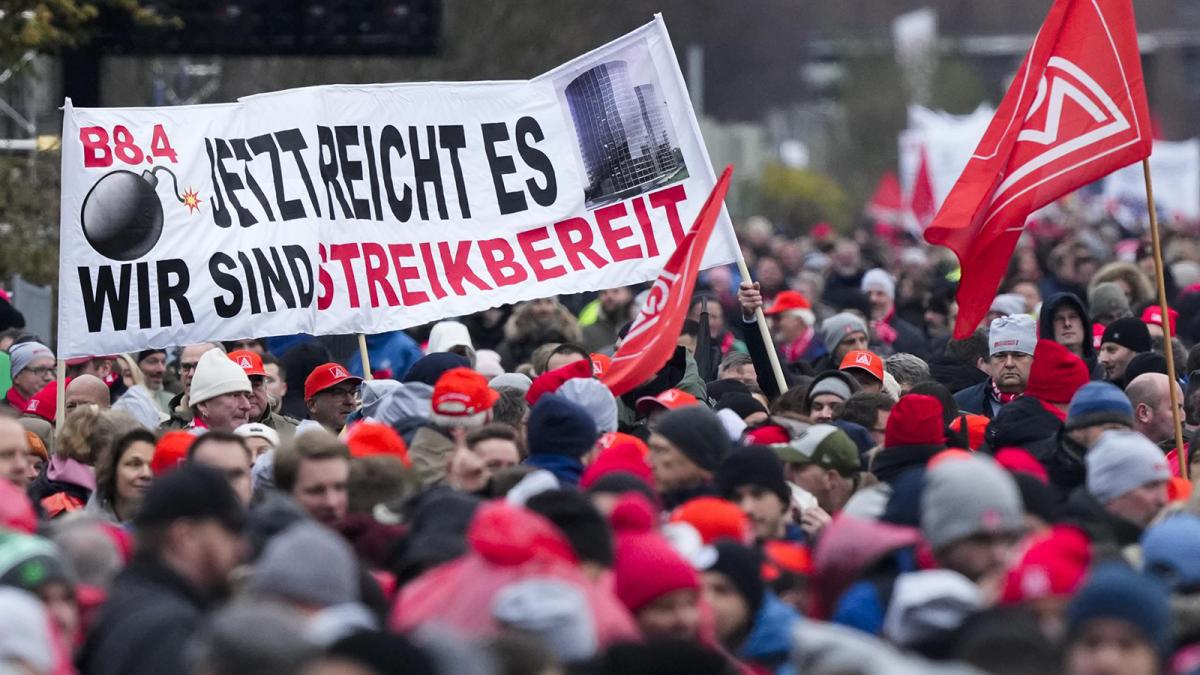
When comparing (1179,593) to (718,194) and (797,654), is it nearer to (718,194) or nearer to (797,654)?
(797,654)

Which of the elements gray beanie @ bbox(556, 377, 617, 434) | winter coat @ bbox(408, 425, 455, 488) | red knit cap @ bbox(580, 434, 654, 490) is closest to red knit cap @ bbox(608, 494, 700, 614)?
red knit cap @ bbox(580, 434, 654, 490)

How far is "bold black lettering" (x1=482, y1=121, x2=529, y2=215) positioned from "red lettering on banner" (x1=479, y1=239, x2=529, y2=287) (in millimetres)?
176

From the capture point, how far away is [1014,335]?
10.8 metres

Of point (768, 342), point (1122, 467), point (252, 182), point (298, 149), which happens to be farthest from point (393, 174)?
point (1122, 467)

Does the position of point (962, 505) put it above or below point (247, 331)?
below

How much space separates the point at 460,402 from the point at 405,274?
247 centimetres

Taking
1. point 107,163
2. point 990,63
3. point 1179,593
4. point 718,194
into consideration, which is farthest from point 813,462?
point 990,63

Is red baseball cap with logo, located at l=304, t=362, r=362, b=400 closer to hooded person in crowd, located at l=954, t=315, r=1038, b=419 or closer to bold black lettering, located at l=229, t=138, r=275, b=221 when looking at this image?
bold black lettering, located at l=229, t=138, r=275, b=221

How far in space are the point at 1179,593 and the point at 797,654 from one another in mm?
1381

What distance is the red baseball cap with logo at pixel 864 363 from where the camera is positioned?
10836 mm

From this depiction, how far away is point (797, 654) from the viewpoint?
5082 mm

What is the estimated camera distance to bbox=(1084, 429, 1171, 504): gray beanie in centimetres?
709

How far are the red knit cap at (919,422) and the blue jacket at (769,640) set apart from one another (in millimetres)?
1998

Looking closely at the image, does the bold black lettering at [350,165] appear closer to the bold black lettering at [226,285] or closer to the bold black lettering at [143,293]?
the bold black lettering at [226,285]
